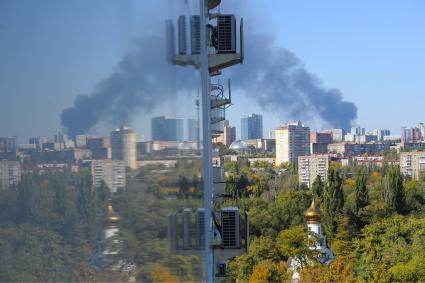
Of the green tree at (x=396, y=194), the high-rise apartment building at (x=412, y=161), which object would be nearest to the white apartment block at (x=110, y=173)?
the green tree at (x=396, y=194)

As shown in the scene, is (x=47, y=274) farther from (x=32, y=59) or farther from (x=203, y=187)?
(x=203, y=187)

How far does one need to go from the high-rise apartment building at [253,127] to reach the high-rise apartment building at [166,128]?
235 feet

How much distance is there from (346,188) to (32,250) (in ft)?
127

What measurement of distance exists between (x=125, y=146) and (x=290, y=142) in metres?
65.1

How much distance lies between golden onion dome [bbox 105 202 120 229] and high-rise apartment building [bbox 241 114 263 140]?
72.6 metres

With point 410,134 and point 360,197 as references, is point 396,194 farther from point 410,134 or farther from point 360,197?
point 410,134

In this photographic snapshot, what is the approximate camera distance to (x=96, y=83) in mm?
898

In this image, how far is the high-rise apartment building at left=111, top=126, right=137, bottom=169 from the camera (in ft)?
3.17

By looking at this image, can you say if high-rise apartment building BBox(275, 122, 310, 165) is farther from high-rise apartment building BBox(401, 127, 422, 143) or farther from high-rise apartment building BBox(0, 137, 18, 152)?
high-rise apartment building BBox(0, 137, 18, 152)

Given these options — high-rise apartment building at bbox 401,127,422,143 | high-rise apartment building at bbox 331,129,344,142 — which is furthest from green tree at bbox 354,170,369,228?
high-rise apartment building at bbox 401,127,422,143

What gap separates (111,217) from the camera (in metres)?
0.94

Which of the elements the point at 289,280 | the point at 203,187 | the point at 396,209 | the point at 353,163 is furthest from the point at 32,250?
the point at 353,163

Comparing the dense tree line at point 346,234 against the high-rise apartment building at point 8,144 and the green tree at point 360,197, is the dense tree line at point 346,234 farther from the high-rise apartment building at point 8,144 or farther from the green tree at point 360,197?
the high-rise apartment building at point 8,144

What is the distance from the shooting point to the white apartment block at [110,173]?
2.91ft
